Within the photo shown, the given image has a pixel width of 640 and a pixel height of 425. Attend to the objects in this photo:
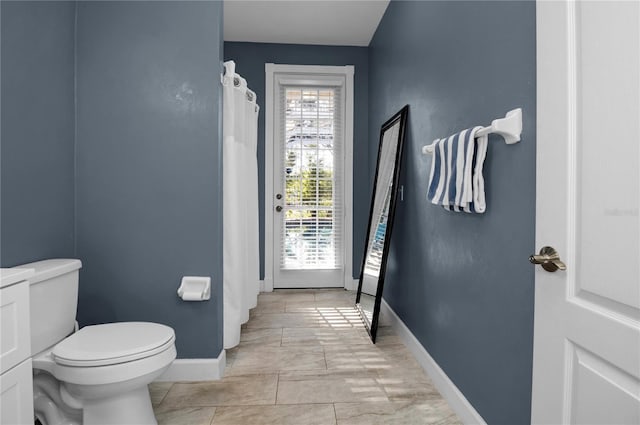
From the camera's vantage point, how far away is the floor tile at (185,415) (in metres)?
1.83

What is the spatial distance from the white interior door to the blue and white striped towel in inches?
20.2

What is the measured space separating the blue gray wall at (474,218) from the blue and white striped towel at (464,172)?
51 millimetres

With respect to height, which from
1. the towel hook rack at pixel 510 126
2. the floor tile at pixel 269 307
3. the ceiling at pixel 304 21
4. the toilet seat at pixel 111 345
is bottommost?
the floor tile at pixel 269 307

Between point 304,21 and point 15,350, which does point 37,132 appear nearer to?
point 15,350

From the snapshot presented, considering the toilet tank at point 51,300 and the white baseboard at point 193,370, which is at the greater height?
the toilet tank at point 51,300

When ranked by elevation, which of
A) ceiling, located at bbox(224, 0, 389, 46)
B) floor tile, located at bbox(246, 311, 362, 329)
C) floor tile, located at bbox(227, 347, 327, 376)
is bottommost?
floor tile, located at bbox(227, 347, 327, 376)

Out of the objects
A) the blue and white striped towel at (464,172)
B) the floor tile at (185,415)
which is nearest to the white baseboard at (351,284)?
the floor tile at (185,415)

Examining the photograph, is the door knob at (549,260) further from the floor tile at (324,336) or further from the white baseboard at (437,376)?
the floor tile at (324,336)

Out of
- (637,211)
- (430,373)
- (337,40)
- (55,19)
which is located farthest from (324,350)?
(337,40)

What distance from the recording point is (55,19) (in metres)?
1.98

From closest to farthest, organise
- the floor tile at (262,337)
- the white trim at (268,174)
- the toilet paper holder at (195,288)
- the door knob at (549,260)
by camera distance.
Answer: the door knob at (549,260), the toilet paper holder at (195,288), the floor tile at (262,337), the white trim at (268,174)

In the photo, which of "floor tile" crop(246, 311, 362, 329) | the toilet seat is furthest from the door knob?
"floor tile" crop(246, 311, 362, 329)

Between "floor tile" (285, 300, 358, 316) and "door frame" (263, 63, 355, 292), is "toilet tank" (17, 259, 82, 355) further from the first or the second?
"door frame" (263, 63, 355, 292)

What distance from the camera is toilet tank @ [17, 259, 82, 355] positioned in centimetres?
165
